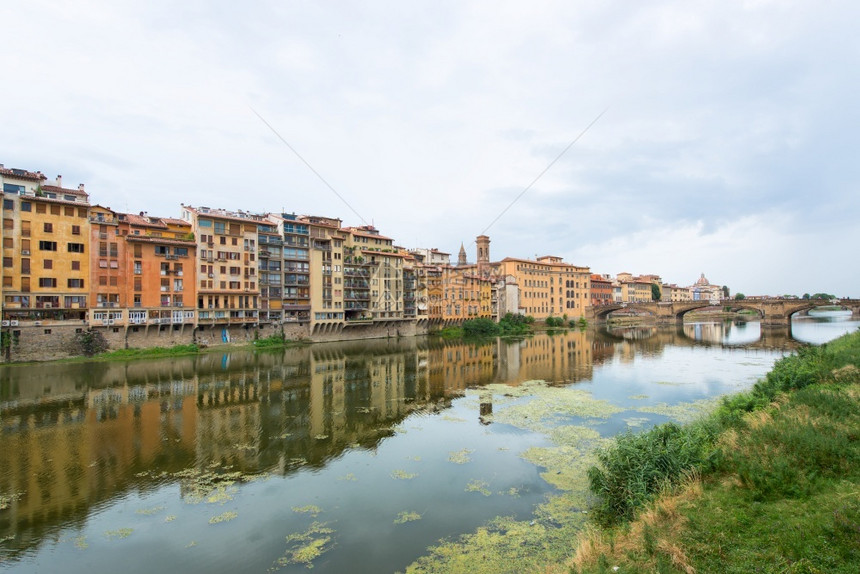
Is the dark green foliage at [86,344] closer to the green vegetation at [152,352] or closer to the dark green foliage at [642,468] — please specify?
the green vegetation at [152,352]

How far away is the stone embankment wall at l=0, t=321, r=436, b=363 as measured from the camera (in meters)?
40.1

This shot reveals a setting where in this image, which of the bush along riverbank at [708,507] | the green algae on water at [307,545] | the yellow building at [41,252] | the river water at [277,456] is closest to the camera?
the bush along riverbank at [708,507]

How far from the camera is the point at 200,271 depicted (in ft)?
171

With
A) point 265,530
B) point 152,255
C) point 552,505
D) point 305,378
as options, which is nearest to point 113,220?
point 152,255

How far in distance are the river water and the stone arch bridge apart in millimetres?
56804

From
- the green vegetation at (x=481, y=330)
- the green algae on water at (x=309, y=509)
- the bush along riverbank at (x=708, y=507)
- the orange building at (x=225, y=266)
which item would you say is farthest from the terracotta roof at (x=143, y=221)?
the bush along riverbank at (x=708, y=507)

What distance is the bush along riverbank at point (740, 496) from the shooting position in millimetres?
6844

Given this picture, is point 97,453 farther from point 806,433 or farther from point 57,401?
point 806,433

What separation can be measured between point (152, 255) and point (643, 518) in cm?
5362

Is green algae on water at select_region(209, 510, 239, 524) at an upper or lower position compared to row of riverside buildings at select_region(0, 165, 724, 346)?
lower

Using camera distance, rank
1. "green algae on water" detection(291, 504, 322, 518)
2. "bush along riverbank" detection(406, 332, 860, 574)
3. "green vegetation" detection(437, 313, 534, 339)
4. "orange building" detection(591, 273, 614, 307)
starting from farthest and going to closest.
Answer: "orange building" detection(591, 273, 614, 307) < "green vegetation" detection(437, 313, 534, 339) < "green algae on water" detection(291, 504, 322, 518) < "bush along riverbank" detection(406, 332, 860, 574)

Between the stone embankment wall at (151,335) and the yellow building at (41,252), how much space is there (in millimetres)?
1706

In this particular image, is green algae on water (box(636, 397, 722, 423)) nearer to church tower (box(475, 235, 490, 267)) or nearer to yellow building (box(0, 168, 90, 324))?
yellow building (box(0, 168, 90, 324))

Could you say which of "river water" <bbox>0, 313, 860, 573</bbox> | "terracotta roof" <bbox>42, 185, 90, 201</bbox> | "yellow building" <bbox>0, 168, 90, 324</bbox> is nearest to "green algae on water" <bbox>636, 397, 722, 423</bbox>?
"river water" <bbox>0, 313, 860, 573</bbox>
